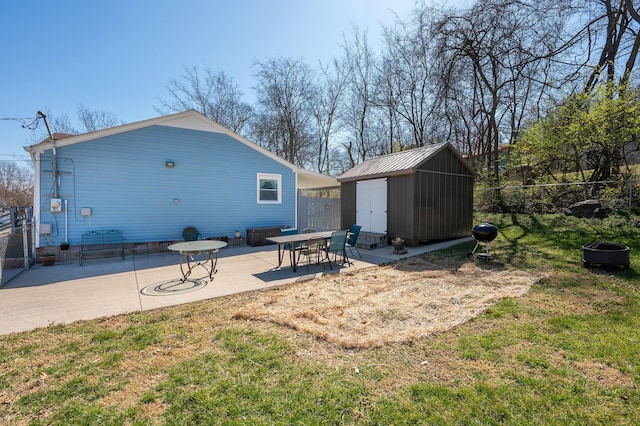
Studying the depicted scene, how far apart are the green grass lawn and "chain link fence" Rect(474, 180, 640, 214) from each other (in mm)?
8032

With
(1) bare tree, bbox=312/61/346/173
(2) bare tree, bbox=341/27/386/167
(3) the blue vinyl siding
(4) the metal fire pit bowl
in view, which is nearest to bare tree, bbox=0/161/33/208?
(3) the blue vinyl siding

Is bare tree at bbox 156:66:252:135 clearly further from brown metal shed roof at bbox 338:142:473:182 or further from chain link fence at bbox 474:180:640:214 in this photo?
chain link fence at bbox 474:180:640:214

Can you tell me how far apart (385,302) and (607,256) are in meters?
4.68

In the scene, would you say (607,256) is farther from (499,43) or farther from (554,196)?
(499,43)

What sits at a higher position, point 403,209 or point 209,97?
point 209,97

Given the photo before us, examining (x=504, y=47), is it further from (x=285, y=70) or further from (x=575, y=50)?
(x=285, y=70)

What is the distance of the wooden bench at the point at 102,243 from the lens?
7425 millimetres

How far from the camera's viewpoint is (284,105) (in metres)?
19.7

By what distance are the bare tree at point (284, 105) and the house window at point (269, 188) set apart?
9.96 metres

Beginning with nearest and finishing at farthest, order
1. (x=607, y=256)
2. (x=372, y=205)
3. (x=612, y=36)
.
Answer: (x=607, y=256) < (x=372, y=205) < (x=612, y=36)

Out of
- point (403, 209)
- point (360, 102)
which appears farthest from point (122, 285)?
point (360, 102)

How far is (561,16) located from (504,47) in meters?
1.89

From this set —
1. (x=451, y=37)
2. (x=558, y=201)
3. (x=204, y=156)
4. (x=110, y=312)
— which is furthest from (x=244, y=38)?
(x=558, y=201)

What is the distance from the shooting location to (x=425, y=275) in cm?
561
